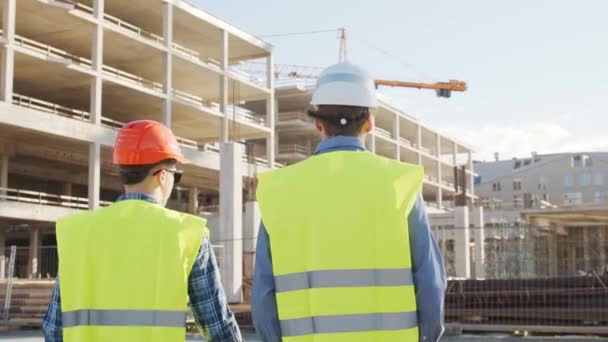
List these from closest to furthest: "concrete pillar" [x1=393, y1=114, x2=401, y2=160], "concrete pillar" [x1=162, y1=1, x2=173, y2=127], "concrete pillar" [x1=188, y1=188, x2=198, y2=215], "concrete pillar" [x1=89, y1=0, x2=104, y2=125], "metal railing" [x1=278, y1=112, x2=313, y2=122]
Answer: "concrete pillar" [x1=89, y1=0, x2=104, y2=125] < "concrete pillar" [x1=162, y1=1, x2=173, y2=127] < "concrete pillar" [x1=188, y1=188, x2=198, y2=215] < "metal railing" [x1=278, y1=112, x2=313, y2=122] < "concrete pillar" [x1=393, y1=114, x2=401, y2=160]

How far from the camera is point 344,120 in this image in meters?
2.79

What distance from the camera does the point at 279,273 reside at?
8.66 feet

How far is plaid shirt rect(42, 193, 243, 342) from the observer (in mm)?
2955

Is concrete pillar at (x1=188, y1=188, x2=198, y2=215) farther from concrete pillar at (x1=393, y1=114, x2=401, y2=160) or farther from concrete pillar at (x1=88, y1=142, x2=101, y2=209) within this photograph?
concrete pillar at (x1=393, y1=114, x2=401, y2=160)

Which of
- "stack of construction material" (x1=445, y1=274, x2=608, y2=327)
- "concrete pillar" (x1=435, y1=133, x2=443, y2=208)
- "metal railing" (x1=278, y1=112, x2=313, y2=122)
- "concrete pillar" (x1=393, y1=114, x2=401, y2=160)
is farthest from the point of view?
"concrete pillar" (x1=435, y1=133, x2=443, y2=208)

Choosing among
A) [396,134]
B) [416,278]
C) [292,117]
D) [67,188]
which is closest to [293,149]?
[292,117]

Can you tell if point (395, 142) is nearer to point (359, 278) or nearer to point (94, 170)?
point (94, 170)

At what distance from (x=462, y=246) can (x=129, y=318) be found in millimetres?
Result: 42489

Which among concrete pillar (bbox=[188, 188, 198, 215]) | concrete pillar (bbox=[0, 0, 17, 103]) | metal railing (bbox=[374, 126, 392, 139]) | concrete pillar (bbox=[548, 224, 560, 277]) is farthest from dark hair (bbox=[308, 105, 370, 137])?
metal railing (bbox=[374, 126, 392, 139])

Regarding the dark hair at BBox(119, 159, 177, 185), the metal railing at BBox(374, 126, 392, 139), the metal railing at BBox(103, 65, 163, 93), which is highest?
the metal railing at BBox(374, 126, 392, 139)

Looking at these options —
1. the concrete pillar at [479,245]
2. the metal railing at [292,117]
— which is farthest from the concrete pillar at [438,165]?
the metal railing at [292,117]

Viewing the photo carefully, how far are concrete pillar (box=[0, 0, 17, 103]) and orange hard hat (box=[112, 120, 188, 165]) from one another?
2604cm

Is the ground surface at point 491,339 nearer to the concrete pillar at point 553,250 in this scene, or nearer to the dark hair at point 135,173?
the dark hair at point 135,173

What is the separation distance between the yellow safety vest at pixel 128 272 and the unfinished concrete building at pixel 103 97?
20.7m
